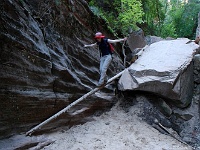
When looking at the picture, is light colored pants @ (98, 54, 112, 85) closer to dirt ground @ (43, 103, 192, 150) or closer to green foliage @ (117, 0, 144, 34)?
dirt ground @ (43, 103, 192, 150)

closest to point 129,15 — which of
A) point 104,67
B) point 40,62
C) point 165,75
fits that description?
point 165,75

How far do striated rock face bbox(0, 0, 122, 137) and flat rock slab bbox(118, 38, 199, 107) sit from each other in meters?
1.63

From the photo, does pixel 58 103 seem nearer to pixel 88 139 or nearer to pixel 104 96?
pixel 88 139

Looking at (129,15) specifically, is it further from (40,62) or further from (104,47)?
(40,62)

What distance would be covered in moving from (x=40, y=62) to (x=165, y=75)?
5.25 metres

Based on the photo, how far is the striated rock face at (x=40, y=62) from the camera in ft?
20.0

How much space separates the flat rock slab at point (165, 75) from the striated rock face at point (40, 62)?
163 cm

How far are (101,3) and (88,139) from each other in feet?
33.3

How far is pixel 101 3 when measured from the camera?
49.0 feet

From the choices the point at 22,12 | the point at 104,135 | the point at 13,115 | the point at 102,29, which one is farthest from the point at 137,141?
the point at 102,29

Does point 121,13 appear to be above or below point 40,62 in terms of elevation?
above

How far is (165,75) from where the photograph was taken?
9453 mm

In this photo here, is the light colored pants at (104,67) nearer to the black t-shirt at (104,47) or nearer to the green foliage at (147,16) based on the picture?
the black t-shirt at (104,47)

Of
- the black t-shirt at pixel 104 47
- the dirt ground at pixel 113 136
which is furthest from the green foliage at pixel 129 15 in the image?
the dirt ground at pixel 113 136
